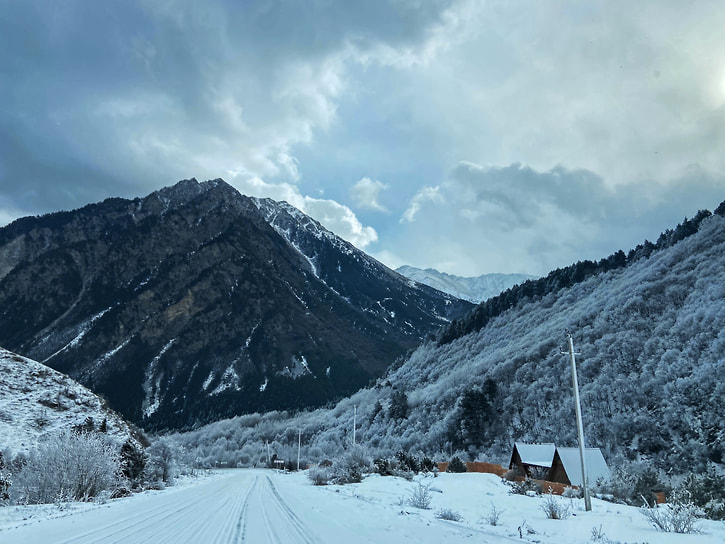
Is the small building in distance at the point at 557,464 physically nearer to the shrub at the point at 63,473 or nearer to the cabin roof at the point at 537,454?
the cabin roof at the point at 537,454

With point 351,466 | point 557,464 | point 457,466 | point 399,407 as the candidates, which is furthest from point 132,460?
point 399,407

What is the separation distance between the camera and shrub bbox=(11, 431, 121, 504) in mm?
18000

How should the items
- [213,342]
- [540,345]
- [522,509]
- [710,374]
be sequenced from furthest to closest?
1. [213,342]
2. [540,345]
3. [710,374]
4. [522,509]

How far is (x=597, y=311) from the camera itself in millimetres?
56062

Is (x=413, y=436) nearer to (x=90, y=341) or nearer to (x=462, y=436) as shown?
(x=462, y=436)

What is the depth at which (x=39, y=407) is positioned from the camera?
27.5 metres

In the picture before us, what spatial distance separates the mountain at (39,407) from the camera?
24.4 meters

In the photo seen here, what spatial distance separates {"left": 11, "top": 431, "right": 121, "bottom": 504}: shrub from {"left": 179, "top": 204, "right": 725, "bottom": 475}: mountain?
31337mm

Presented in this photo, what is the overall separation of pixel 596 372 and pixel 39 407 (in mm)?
46751

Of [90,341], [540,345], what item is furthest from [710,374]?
[90,341]

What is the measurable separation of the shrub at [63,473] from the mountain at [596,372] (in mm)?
31337

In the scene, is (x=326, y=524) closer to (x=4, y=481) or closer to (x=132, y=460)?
(x=4, y=481)

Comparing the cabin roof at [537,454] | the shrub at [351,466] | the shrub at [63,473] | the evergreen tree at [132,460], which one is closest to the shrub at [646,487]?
the cabin roof at [537,454]

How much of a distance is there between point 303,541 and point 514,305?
80011mm
